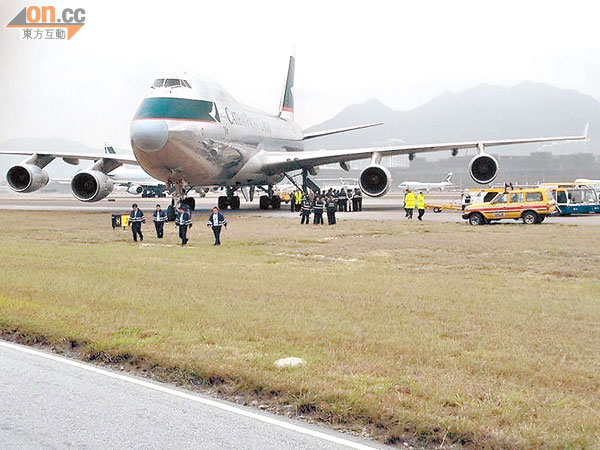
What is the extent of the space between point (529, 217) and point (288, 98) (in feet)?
104

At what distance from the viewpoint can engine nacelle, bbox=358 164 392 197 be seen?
40.0 metres

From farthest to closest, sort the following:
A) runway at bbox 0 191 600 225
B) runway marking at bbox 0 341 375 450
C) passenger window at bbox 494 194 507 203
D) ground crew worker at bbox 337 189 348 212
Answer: ground crew worker at bbox 337 189 348 212 < runway at bbox 0 191 600 225 < passenger window at bbox 494 194 507 203 < runway marking at bbox 0 341 375 450

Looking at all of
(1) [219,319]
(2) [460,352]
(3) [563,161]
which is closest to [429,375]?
(2) [460,352]

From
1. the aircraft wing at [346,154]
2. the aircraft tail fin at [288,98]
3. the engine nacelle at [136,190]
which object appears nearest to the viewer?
the aircraft wing at [346,154]

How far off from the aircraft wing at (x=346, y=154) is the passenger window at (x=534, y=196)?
745 cm

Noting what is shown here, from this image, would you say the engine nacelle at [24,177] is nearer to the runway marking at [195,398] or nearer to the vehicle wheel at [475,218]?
the vehicle wheel at [475,218]

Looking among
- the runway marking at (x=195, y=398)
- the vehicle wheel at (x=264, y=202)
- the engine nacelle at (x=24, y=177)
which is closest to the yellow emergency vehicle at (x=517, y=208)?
the vehicle wheel at (x=264, y=202)

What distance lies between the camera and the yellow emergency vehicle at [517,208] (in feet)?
111

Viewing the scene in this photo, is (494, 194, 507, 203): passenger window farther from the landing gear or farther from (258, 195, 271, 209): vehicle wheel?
the landing gear

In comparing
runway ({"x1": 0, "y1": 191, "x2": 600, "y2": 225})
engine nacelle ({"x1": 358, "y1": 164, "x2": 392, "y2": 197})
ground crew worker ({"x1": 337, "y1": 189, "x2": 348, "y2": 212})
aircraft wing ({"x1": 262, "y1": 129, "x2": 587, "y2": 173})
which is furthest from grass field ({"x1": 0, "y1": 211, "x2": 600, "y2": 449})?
ground crew worker ({"x1": 337, "y1": 189, "x2": 348, "y2": 212})

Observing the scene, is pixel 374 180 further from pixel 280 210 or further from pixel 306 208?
pixel 280 210

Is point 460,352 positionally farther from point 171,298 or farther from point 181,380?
point 171,298

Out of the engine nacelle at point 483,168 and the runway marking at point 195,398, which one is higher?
the engine nacelle at point 483,168

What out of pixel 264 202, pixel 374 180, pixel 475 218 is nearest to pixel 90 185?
pixel 264 202
